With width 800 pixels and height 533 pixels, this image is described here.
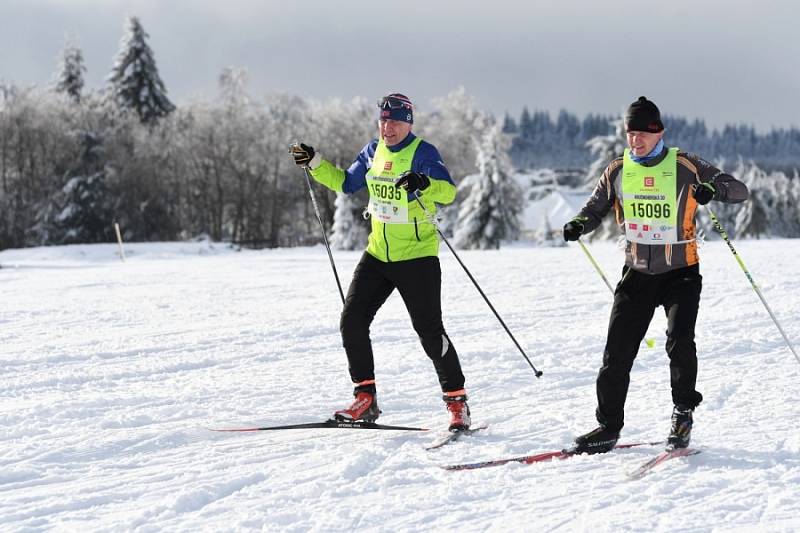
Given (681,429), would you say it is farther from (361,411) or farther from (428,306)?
(361,411)

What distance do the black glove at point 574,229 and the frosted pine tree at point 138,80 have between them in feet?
135

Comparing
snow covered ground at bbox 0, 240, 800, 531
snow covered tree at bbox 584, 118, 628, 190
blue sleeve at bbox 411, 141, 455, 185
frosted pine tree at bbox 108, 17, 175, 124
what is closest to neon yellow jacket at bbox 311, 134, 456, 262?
blue sleeve at bbox 411, 141, 455, 185

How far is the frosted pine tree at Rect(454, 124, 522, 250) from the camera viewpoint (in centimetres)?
3528

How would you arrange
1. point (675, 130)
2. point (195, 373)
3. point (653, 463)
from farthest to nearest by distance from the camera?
point (675, 130)
point (195, 373)
point (653, 463)

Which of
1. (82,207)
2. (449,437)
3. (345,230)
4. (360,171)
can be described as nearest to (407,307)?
(449,437)

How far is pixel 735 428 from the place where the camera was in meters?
4.34

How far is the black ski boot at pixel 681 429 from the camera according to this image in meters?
3.88

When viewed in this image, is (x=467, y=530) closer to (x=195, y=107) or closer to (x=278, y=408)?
(x=278, y=408)

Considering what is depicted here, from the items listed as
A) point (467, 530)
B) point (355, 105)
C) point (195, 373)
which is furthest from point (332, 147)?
point (467, 530)

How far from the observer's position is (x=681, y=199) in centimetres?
388

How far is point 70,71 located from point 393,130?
149ft

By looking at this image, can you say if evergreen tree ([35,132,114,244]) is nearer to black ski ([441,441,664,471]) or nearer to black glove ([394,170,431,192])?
black glove ([394,170,431,192])

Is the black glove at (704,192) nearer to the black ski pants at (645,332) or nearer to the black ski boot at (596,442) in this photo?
the black ski pants at (645,332)

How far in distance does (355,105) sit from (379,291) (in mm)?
45334
